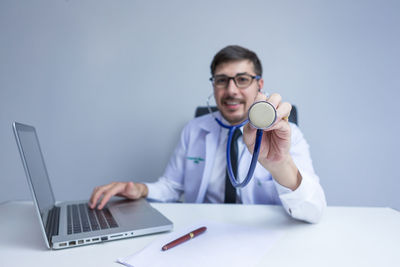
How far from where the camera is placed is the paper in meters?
0.47

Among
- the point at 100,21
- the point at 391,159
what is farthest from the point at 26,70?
the point at 391,159

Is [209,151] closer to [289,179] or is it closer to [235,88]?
[235,88]

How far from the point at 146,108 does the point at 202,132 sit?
1.63 feet

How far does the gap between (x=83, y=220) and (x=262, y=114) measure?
514mm

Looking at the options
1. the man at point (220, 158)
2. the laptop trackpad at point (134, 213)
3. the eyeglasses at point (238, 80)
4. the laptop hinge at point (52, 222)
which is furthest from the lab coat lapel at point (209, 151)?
the laptop hinge at point (52, 222)

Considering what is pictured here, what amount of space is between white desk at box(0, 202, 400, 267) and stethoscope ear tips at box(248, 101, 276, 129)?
248 mm

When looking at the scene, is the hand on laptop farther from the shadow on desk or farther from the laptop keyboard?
the shadow on desk

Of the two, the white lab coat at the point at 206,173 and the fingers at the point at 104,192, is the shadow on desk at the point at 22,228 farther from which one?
the white lab coat at the point at 206,173

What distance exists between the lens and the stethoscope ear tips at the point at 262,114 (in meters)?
0.43

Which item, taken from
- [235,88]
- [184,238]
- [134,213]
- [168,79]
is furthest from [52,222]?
[168,79]

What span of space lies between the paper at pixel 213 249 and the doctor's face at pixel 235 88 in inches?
23.4

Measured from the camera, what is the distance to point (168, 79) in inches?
61.5

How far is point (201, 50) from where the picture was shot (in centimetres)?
153

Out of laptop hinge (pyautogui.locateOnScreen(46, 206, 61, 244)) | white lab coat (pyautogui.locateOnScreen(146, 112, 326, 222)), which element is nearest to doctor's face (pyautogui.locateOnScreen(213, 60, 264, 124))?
white lab coat (pyautogui.locateOnScreen(146, 112, 326, 222))
